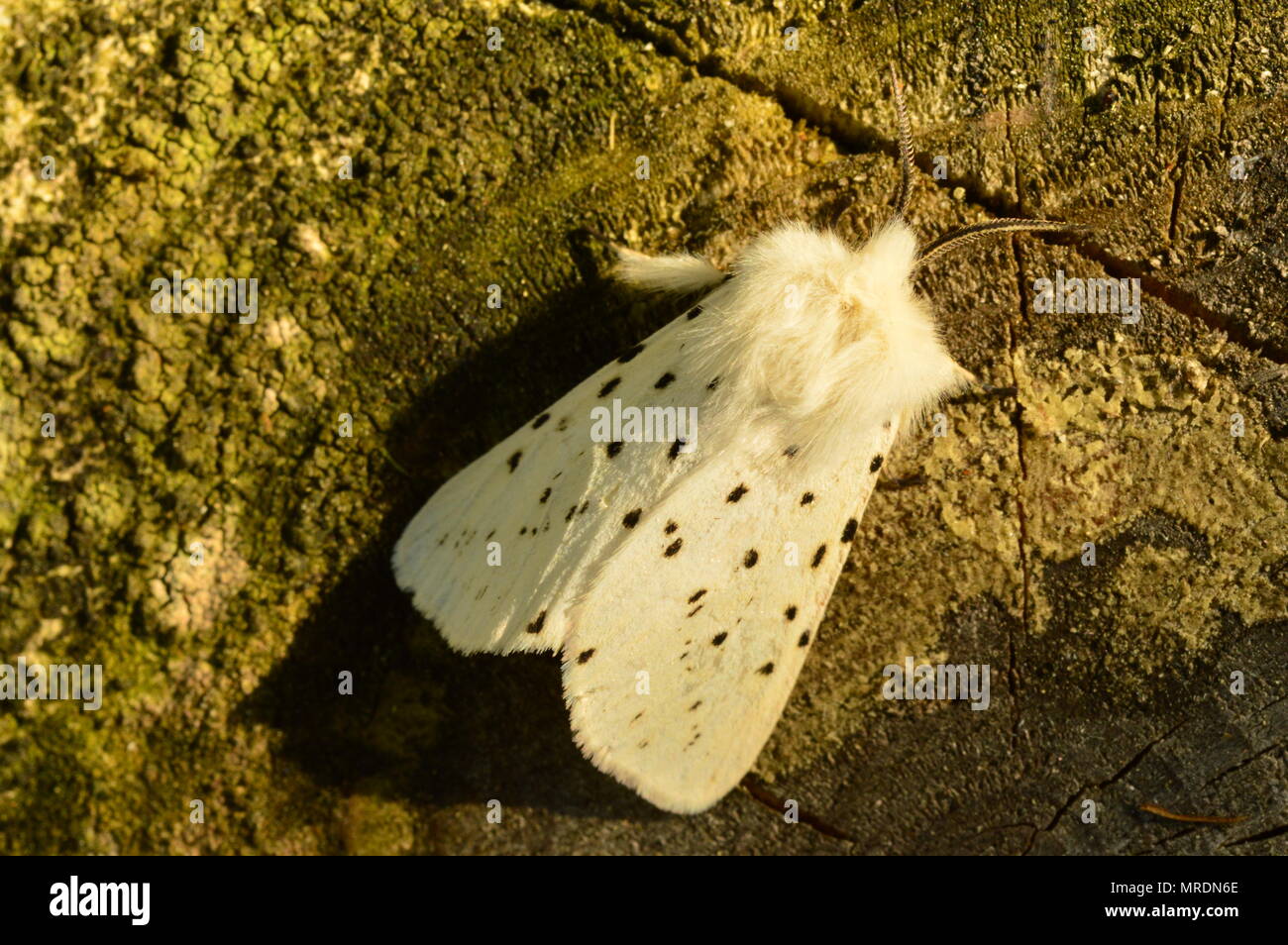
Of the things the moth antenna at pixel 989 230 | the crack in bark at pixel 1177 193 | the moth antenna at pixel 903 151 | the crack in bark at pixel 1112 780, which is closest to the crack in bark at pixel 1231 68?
the crack in bark at pixel 1177 193

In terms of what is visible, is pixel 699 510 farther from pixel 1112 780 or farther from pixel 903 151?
pixel 1112 780

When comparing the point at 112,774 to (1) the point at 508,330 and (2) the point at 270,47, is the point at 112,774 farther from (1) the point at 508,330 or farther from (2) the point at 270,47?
(2) the point at 270,47

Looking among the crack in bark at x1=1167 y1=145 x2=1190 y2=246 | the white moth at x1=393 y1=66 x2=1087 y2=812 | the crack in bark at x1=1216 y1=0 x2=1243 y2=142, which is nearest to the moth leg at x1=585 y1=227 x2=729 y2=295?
the white moth at x1=393 y1=66 x2=1087 y2=812

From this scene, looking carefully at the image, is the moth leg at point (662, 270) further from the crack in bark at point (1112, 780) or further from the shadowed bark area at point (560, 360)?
the crack in bark at point (1112, 780)

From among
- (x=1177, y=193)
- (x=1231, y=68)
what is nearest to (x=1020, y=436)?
(x=1177, y=193)

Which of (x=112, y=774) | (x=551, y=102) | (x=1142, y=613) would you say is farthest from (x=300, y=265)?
(x=1142, y=613)
